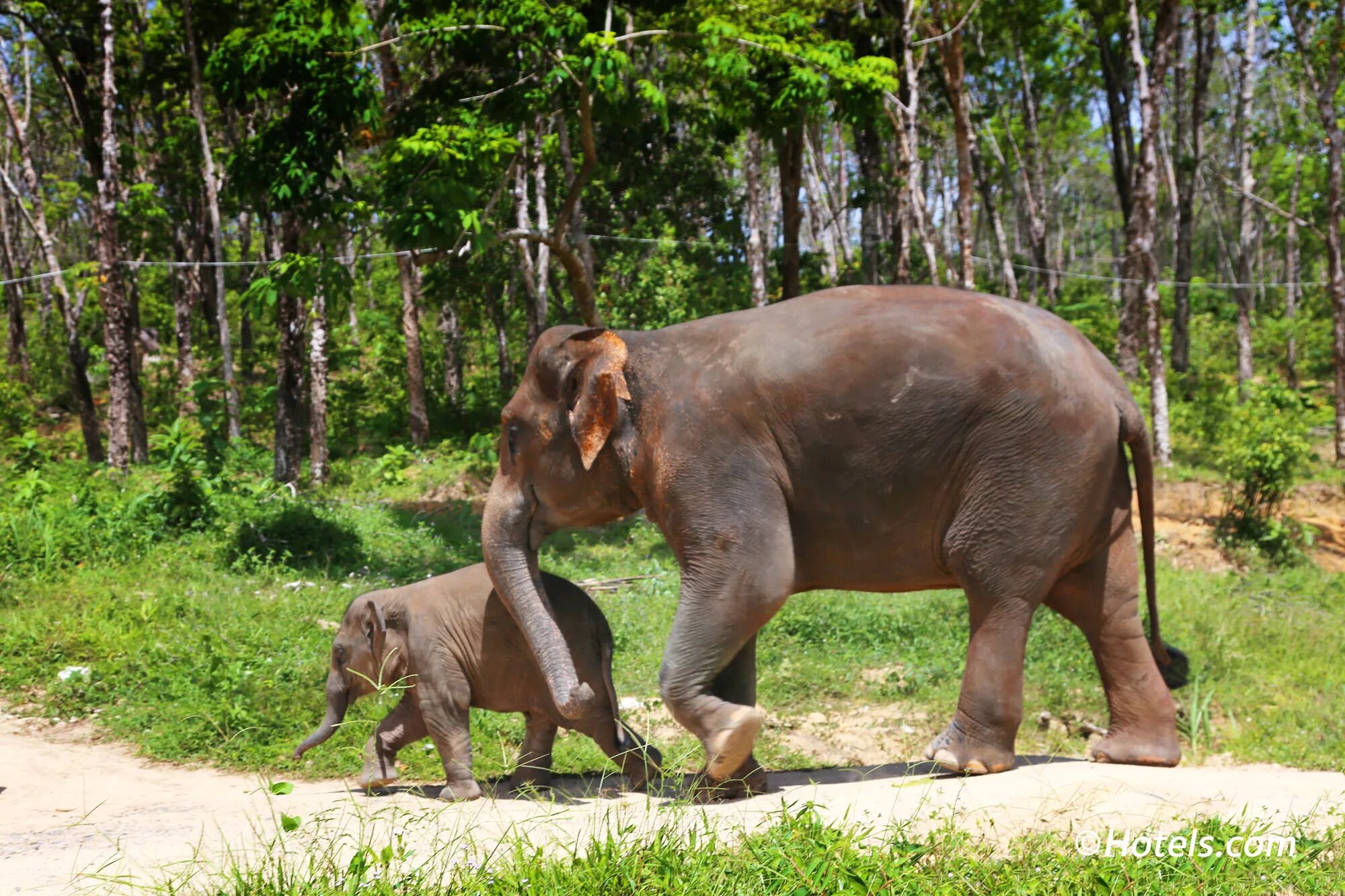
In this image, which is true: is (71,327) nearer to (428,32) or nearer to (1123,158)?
(428,32)

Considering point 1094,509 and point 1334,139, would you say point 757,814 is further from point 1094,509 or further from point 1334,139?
point 1334,139

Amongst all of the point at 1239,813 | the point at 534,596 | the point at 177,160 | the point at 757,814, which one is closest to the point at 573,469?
the point at 534,596

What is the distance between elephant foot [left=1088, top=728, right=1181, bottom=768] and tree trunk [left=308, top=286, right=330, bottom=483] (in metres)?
11.3

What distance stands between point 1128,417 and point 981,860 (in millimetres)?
2161

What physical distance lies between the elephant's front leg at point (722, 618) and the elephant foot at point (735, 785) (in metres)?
0.19

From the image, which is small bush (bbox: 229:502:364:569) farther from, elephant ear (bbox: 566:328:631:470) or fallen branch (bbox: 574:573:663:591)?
elephant ear (bbox: 566:328:631:470)

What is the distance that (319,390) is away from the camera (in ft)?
49.3

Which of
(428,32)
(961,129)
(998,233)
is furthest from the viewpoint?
(998,233)

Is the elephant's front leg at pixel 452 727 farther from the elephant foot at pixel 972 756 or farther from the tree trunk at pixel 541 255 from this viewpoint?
the tree trunk at pixel 541 255

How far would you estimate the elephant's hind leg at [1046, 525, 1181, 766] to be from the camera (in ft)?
17.7

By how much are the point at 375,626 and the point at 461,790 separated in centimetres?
94

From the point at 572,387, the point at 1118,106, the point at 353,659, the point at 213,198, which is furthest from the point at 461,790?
the point at 1118,106

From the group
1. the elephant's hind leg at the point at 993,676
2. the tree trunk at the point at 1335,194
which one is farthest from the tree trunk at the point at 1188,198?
the elephant's hind leg at the point at 993,676

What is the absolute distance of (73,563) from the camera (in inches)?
375
